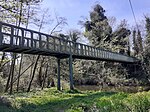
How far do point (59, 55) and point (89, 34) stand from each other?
2347cm

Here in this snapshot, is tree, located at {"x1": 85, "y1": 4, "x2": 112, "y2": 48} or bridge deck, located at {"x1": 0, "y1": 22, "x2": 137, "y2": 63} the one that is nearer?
bridge deck, located at {"x1": 0, "y1": 22, "x2": 137, "y2": 63}

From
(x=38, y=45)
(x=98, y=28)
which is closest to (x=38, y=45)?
(x=38, y=45)

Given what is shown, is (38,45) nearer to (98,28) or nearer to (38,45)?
(38,45)

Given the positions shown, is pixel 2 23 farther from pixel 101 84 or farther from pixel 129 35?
pixel 129 35

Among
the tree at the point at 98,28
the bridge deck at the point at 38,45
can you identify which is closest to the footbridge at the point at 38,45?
the bridge deck at the point at 38,45

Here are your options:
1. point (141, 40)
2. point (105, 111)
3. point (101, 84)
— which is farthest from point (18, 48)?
point (141, 40)

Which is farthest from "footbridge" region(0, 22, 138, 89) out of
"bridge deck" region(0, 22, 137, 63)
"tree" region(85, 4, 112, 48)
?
"tree" region(85, 4, 112, 48)

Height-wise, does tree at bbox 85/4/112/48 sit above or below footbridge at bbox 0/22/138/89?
above

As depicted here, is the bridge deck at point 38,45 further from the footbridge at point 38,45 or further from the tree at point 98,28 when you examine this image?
the tree at point 98,28

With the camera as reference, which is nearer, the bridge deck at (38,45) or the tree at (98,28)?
the bridge deck at (38,45)

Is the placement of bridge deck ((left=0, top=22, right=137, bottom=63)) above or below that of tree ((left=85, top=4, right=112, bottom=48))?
below

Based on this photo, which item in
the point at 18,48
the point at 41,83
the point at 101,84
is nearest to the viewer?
the point at 18,48

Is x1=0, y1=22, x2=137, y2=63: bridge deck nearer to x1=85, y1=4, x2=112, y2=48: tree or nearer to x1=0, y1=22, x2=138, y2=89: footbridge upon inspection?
Answer: x1=0, y1=22, x2=138, y2=89: footbridge

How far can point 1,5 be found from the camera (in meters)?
11.8
